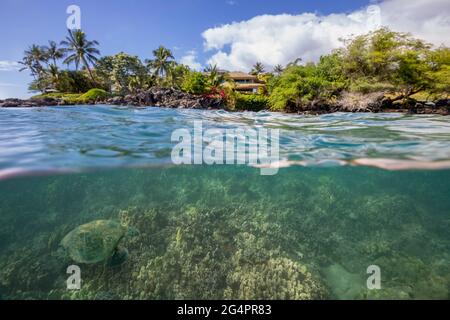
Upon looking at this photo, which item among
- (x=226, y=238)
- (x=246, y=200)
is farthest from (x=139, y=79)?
(x=226, y=238)

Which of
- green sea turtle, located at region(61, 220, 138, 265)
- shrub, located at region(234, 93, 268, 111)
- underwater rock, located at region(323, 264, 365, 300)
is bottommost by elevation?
underwater rock, located at region(323, 264, 365, 300)

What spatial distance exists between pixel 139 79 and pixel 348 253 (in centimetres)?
4982

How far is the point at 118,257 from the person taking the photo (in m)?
8.05

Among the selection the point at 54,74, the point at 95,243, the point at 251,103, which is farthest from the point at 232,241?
the point at 54,74

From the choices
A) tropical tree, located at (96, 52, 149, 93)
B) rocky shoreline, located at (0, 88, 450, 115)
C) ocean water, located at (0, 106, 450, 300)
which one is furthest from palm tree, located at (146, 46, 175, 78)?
ocean water, located at (0, 106, 450, 300)

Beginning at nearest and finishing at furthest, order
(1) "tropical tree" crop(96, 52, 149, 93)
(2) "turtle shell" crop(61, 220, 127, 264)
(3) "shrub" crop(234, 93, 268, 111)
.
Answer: (2) "turtle shell" crop(61, 220, 127, 264), (3) "shrub" crop(234, 93, 268, 111), (1) "tropical tree" crop(96, 52, 149, 93)

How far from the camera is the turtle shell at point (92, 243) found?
720 centimetres

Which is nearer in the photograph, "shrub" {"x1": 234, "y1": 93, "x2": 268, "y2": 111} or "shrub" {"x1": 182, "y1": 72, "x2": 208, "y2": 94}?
"shrub" {"x1": 234, "y1": 93, "x2": 268, "y2": 111}

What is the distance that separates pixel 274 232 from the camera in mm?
10023

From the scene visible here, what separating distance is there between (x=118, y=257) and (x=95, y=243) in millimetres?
1148

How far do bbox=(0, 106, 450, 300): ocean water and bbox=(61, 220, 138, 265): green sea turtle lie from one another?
9 cm

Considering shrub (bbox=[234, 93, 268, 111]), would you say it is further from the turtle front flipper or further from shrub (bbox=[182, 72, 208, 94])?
the turtle front flipper

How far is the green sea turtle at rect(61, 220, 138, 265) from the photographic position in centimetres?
720
